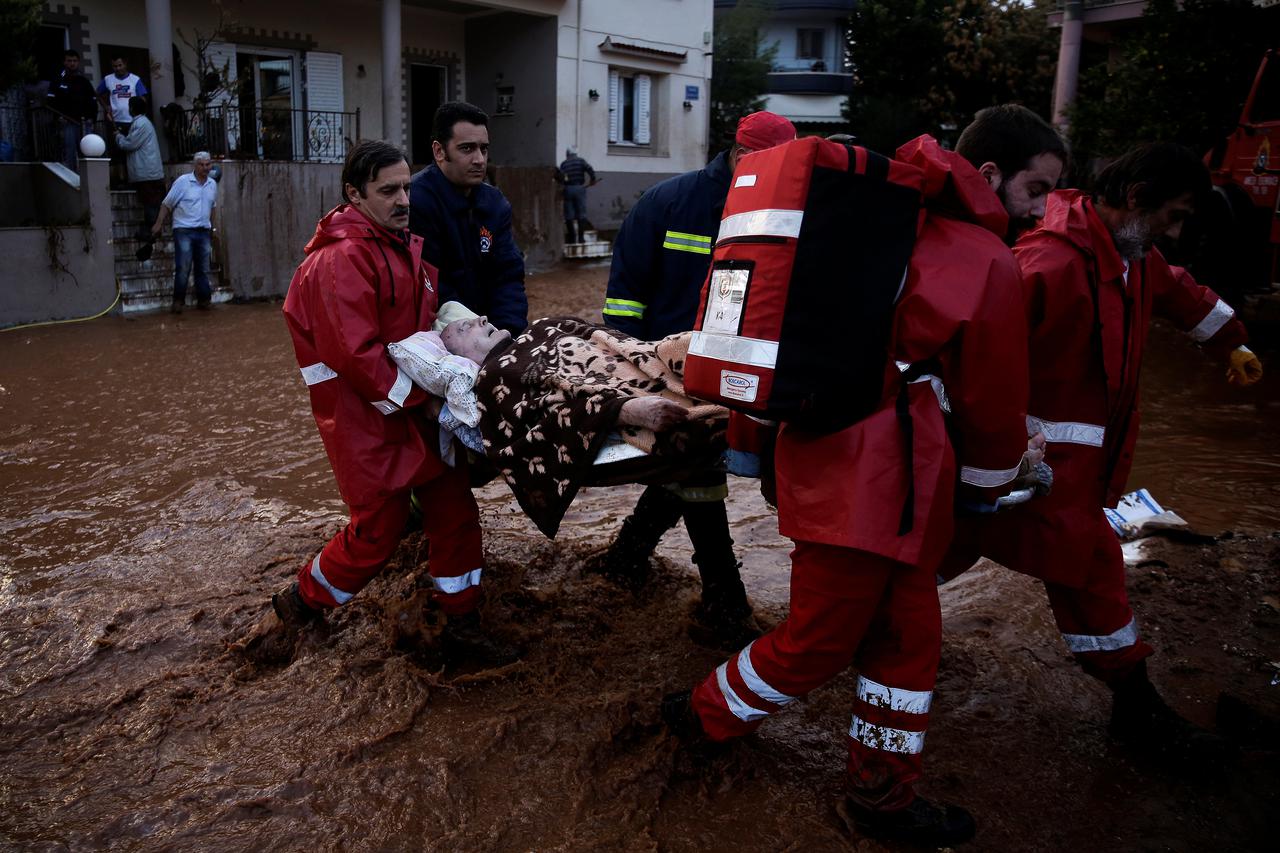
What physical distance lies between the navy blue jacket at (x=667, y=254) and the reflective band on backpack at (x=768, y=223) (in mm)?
1531

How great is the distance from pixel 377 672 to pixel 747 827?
4.90ft

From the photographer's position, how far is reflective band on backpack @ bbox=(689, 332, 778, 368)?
2.36m

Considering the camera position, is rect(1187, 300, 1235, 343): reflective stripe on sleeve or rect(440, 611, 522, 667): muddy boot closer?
rect(1187, 300, 1235, 343): reflective stripe on sleeve

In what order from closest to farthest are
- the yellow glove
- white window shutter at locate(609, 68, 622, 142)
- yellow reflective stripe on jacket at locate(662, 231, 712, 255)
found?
1. the yellow glove
2. yellow reflective stripe on jacket at locate(662, 231, 712, 255)
3. white window shutter at locate(609, 68, 622, 142)

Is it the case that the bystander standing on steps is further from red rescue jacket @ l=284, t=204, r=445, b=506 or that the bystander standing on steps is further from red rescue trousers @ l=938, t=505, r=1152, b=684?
red rescue trousers @ l=938, t=505, r=1152, b=684

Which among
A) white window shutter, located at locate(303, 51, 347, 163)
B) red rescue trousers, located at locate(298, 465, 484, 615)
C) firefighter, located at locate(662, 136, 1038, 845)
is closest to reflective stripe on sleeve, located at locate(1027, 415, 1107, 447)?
firefighter, located at locate(662, 136, 1038, 845)

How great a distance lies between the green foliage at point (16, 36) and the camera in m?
10.2

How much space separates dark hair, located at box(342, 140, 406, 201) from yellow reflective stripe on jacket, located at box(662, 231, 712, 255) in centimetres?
111

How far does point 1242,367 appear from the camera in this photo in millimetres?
3658

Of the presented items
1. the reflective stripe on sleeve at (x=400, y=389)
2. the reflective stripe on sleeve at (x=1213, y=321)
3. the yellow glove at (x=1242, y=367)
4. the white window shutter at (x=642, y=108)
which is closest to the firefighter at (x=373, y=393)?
the reflective stripe on sleeve at (x=400, y=389)

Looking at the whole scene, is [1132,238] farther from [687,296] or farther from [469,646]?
[469,646]

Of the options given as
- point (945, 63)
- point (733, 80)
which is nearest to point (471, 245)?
point (945, 63)

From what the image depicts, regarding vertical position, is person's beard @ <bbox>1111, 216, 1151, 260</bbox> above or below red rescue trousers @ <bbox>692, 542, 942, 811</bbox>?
above

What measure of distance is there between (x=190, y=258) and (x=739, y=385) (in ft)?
35.3
